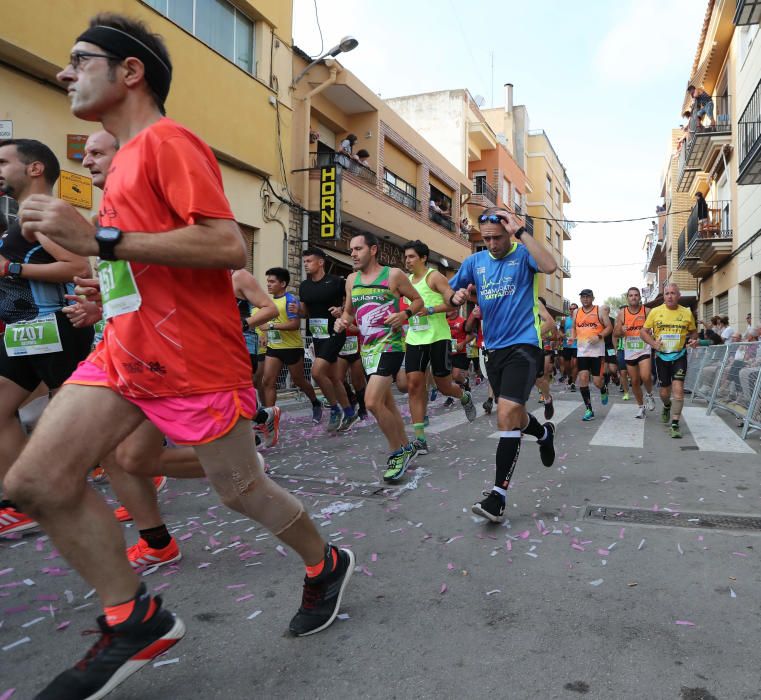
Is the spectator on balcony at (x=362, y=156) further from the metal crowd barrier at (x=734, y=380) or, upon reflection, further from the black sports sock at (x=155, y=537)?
the black sports sock at (x=155, y=537)

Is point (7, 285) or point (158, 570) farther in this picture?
point (7, 285)

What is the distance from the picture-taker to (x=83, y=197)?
958 centimetres

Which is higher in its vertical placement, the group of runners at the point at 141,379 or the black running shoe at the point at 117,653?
the group of runners at the point at 141,379

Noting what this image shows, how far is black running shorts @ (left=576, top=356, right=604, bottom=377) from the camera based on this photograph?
32.1 feet

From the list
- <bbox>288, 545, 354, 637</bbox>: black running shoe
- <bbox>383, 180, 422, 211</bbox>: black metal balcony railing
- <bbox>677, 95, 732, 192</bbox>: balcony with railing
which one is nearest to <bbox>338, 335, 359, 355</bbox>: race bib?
<bbox>288, 545, 354, 637</bbox>: black running shoe

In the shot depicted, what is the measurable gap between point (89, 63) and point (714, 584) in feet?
10.4

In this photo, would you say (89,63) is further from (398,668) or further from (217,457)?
(398,668)

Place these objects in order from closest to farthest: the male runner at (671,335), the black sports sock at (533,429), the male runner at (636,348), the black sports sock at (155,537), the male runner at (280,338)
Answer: the black sports sock at (155,537) → the black sports sock at (533,429) → the male runner at (280,338) → the male runner at (671,335) → the male runner at (636,348)

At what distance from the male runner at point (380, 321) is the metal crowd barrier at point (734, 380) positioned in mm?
4330

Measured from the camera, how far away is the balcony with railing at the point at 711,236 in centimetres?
2200

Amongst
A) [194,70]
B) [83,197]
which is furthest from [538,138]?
[83,197]

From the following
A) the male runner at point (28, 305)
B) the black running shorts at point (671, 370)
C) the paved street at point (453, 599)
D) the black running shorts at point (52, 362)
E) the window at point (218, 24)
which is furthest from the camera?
the window at point (218, 24)

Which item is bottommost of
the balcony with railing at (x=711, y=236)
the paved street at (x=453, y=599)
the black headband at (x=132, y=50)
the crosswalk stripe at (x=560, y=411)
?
the crosswalk stripe at (x=560, y=411)

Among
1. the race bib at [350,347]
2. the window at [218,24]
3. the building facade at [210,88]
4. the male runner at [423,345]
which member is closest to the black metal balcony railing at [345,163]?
the building facade at [210,88]
